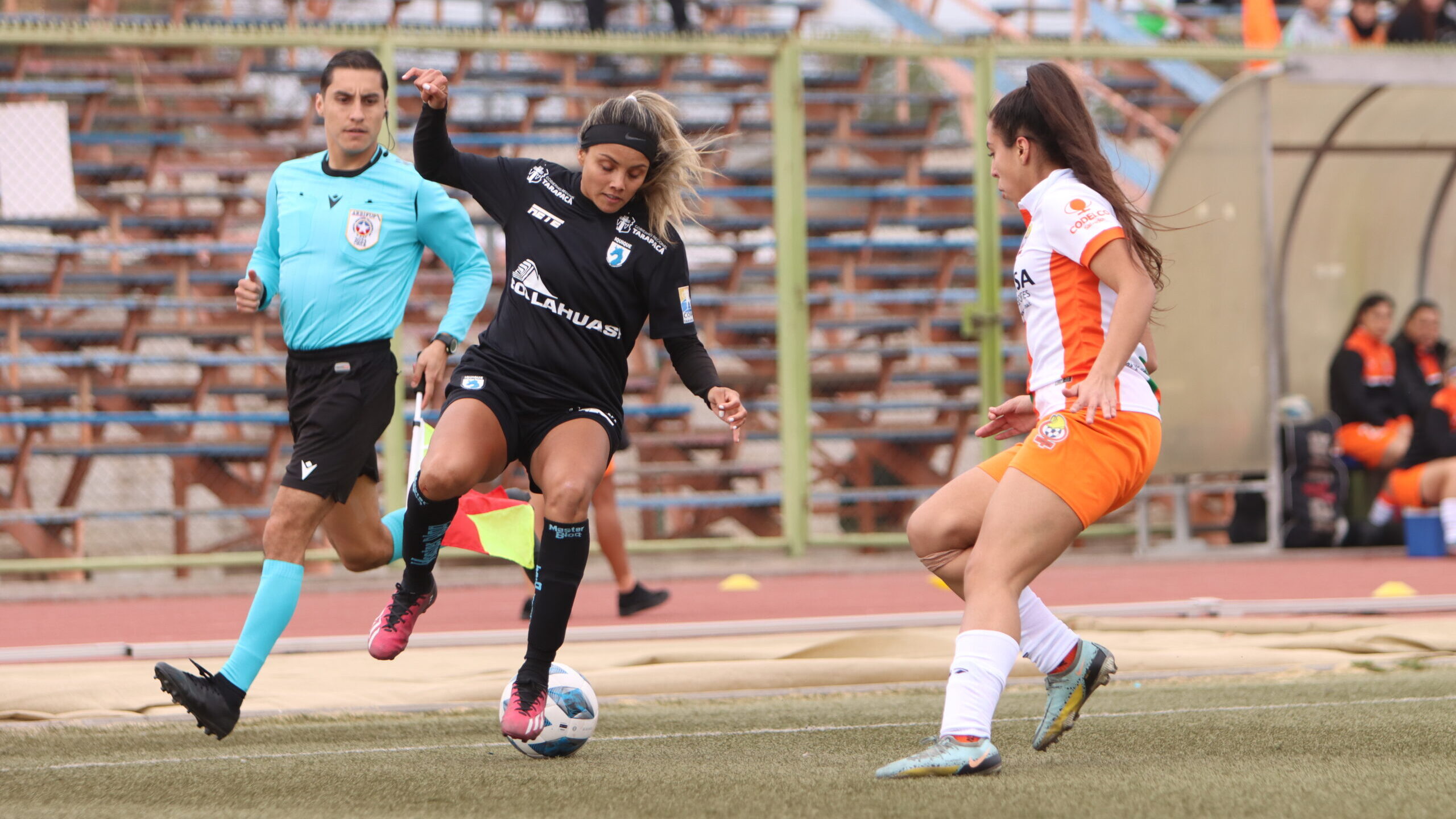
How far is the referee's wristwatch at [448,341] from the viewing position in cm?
522

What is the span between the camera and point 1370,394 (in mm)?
11906

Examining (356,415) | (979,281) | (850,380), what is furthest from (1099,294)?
(850,380)

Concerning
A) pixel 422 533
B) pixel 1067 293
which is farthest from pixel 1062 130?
pixel 422 533

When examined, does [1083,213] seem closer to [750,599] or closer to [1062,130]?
[1062,130]

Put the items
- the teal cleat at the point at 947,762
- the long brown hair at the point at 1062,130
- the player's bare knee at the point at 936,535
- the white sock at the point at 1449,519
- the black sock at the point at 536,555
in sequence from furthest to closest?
the white sock at the point at 1449,519 → the black sock at the point at 536,555 → the player's bare knee at the point at 936,535 → the long brown hair at the point at 1062,130 → the teal cleat at the point at 947,762

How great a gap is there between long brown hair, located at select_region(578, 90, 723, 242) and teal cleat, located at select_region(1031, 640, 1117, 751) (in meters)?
1.78

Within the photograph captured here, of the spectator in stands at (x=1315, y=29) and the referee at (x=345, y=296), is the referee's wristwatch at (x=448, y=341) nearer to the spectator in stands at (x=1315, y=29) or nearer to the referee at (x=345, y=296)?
the referee at (x=345, y=296)

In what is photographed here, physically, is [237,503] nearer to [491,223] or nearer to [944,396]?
[491,223]

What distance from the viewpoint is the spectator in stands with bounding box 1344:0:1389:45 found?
1377 centimetres

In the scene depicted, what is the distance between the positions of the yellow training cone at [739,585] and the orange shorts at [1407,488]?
4646 mm

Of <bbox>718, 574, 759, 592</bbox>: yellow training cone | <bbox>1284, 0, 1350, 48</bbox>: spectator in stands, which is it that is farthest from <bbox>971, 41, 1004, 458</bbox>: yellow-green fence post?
<bbox>1284, 0, 1350, 48</bbox>: spectator in stands

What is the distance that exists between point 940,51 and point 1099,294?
763 cm

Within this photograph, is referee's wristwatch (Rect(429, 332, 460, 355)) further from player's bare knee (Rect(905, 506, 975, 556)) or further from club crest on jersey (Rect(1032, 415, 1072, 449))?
club crest on jersey (Rect(1032, 415, 1072, 449))

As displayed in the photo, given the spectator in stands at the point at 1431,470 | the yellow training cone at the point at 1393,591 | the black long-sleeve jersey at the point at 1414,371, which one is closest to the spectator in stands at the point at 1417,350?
the black long-sleeve jersey at the point at 1414,371
